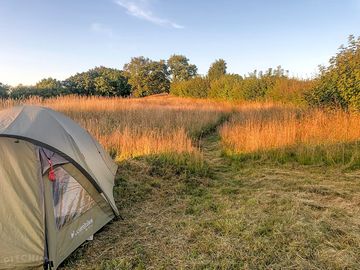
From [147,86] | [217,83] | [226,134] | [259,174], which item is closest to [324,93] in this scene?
[226,134]

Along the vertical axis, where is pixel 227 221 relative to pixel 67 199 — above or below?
below

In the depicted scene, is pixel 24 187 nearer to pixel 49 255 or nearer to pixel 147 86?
pixel 49 255

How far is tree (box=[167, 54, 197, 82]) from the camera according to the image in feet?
162

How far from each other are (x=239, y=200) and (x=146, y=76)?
138ft

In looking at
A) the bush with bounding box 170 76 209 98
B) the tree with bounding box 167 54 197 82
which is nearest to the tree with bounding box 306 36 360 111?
the bush with bounding box 170 76 209 98

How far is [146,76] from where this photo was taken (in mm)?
44406

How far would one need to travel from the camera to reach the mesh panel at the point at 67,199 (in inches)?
109

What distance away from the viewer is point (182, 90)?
104ft

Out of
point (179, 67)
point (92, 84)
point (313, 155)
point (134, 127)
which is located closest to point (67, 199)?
point (134, 127)

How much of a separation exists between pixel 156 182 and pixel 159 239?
5.56 ft

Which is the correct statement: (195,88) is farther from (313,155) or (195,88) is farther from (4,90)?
(313,155)

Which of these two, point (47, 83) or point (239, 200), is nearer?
point (239, 200)

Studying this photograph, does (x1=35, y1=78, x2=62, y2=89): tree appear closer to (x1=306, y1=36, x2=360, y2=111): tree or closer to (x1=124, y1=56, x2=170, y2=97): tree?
(x1=124, y1=56, x2=170, y2=97): tree

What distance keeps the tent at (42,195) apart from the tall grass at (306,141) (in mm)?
4184
